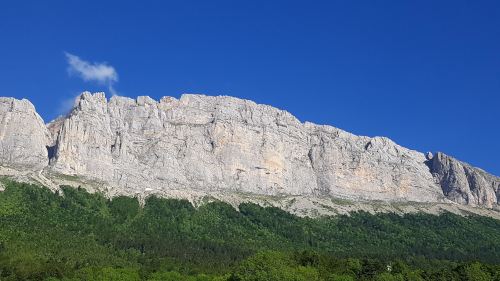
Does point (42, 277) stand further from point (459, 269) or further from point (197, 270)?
point (459, 269)

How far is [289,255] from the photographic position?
17000cm

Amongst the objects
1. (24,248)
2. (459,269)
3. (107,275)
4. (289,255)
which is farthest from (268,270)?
(24,248)

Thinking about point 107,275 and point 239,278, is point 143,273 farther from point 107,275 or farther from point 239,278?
point 239,278

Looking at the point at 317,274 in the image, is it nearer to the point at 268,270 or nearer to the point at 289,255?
the point at 268,270

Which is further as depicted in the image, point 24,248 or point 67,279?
point 24,248

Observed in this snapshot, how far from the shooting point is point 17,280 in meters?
160

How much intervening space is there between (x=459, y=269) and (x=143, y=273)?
81.6m

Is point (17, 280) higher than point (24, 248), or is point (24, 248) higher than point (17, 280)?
point (24, 248)

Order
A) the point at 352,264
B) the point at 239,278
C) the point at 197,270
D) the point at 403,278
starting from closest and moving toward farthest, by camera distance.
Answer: the point at 239,278 → the point at 403,278 → the point at 352,264 → the point at 197,270

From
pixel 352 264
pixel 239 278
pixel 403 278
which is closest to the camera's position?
pixel 239 278

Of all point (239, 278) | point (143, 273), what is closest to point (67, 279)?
point (143, 273)

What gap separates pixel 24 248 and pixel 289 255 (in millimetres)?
82023

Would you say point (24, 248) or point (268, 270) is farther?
point (24, 248)

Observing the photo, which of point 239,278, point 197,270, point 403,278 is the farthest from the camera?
point 197,270
